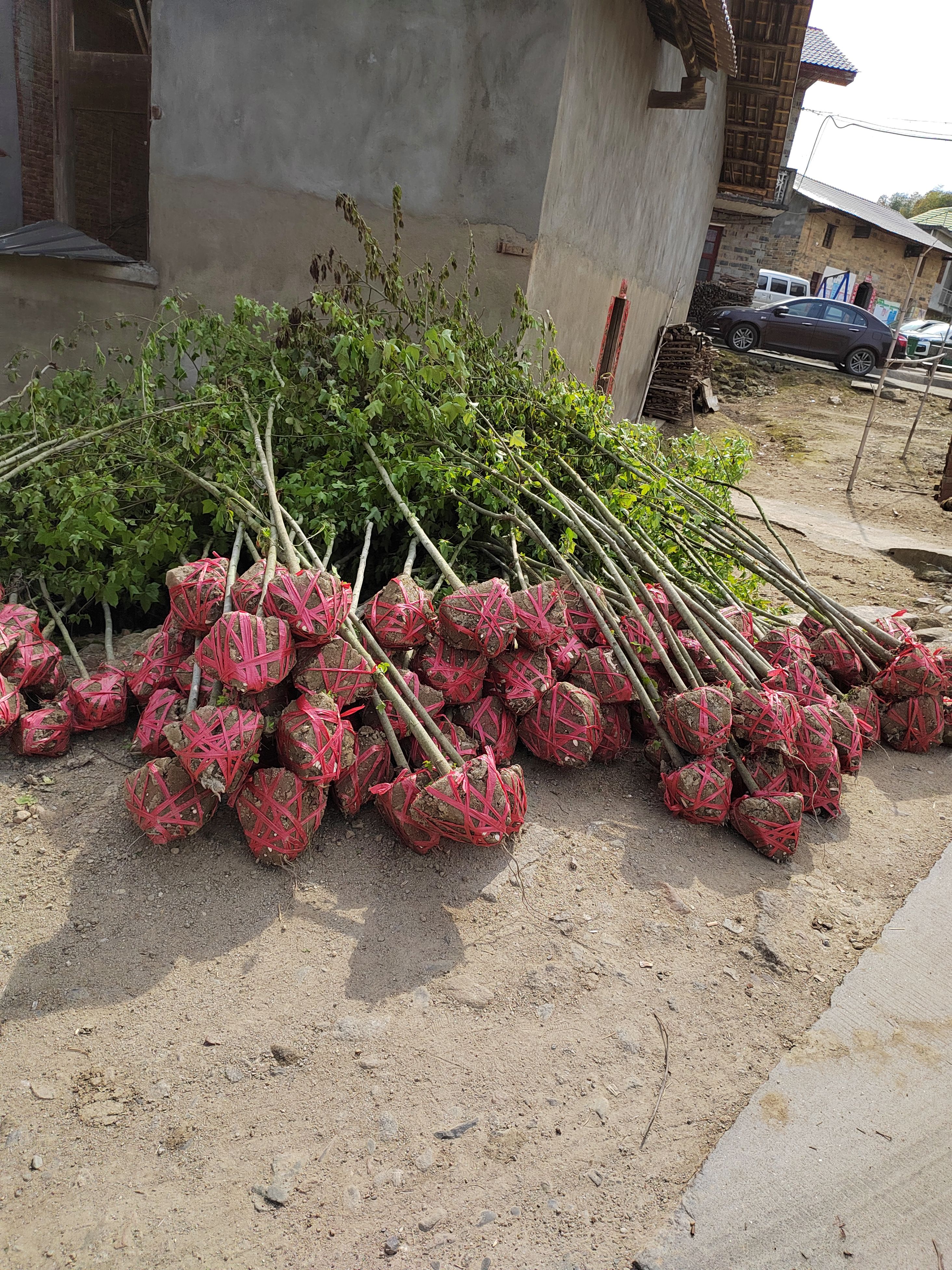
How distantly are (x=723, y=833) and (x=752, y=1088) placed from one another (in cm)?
114

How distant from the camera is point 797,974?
2.76 metres

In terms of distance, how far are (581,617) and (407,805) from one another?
4.31ft

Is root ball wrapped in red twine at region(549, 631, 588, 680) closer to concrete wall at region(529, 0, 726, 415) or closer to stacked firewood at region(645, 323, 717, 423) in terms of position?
concrete wall at region(529, 0, 726, 415)

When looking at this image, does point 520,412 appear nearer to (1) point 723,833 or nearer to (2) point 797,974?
(1) point 723,833

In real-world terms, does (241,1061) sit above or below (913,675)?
below

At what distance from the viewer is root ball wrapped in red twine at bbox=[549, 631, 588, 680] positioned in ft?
11.2

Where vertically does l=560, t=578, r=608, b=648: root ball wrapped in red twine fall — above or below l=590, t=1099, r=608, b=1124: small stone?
above

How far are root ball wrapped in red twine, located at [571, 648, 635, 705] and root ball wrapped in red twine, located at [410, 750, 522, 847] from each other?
88 cm

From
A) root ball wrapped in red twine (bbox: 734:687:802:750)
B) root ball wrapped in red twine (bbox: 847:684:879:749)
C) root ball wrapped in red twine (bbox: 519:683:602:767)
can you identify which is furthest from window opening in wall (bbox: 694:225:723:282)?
root ball wrapped in red twine (bbox: 519:683:602:767)

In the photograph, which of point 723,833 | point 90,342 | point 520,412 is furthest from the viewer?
point 90,342

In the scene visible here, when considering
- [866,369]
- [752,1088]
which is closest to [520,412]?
[752,1088]

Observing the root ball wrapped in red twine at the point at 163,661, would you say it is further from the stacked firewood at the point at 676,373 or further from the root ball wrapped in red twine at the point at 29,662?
the stacked firewood at the point at 676,373

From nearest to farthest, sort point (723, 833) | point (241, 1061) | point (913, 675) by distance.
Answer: point (241, 1061), point (723, 833), point (913, 675)

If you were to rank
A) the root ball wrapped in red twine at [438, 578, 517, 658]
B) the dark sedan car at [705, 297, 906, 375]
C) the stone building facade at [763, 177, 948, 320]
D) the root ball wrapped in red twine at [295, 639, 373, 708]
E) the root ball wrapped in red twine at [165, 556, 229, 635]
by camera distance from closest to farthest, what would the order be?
the root ball wrapped in red twine at [295, 639, 373, 708] → the root ball wrapped in red twine at [165, 556, 229, 635] → the root ball wrapped in red twine at [438, 578, 517, 658] → the dark sedan car at [705, 297, 906, 375] → the stone building facade at [763, 177, 948, 320]
